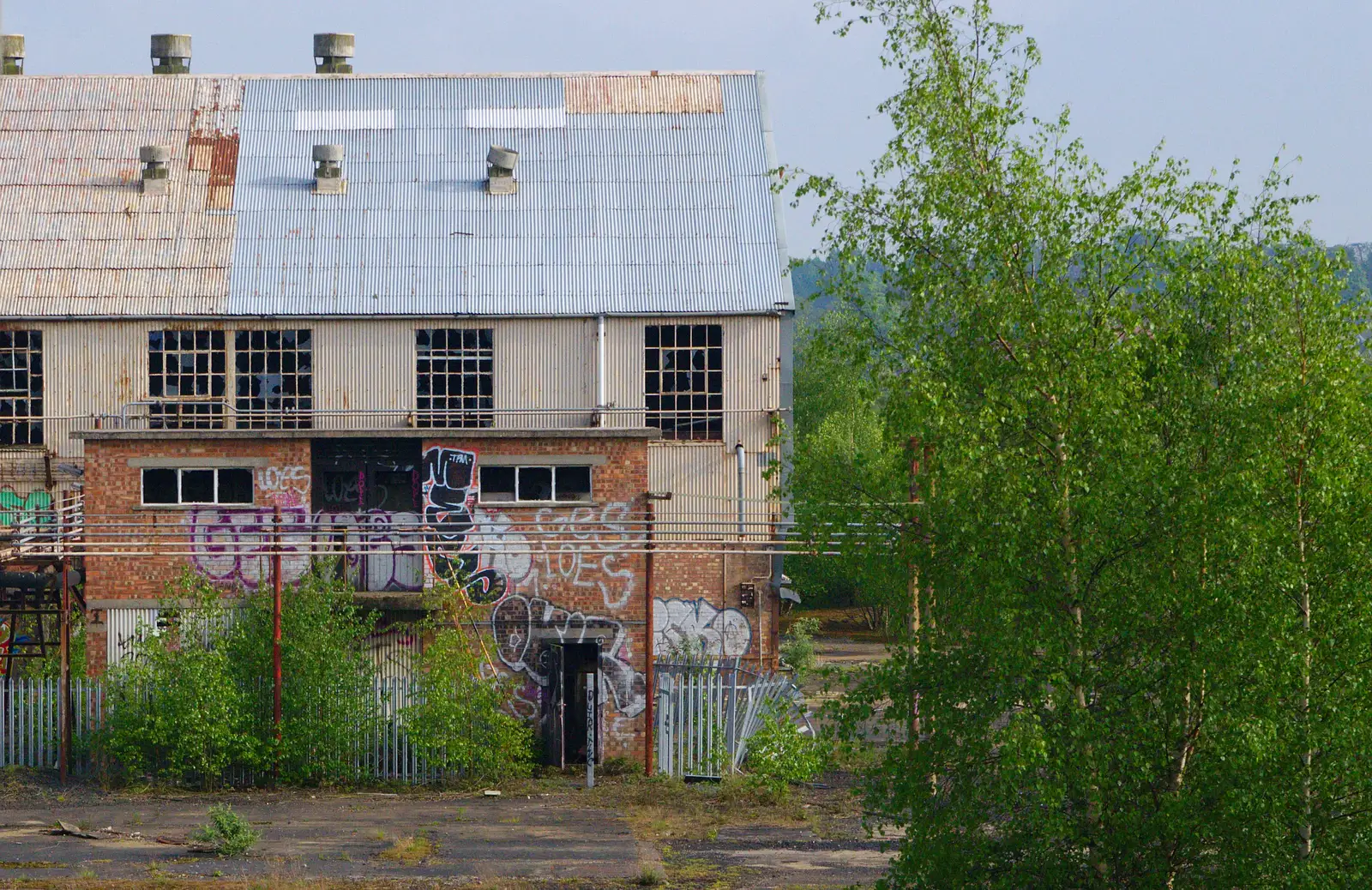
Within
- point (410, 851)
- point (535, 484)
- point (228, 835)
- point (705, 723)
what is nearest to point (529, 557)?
point (535, 484)

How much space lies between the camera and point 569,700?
2636 centimetres

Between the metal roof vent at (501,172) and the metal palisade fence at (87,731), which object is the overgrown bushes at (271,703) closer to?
the metal palisade fence at (87,731)

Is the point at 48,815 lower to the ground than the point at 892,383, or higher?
lower

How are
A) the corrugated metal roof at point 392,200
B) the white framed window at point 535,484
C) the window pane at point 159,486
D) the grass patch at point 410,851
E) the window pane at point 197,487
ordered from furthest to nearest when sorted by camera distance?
the corrugated metal roof at point 392,200 < the white framed window at point 535,484 < the window pane at point 197,487 < the window pane at point 159,486 < the grass patch at point 410,851

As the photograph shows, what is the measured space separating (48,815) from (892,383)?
46.2 feet

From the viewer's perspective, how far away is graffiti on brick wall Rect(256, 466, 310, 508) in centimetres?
2705

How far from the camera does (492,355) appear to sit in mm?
31562

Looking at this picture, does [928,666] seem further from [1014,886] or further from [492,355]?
[492,355]

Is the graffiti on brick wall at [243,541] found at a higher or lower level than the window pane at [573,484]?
lower

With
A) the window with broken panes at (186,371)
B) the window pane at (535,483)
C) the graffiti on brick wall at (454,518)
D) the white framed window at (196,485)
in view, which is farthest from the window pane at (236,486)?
the window pane at (535,483)

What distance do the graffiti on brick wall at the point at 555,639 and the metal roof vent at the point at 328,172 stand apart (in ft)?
39.5

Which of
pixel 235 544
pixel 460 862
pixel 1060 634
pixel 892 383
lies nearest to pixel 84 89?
pixel 235 544

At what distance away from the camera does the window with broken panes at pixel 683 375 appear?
31484mm

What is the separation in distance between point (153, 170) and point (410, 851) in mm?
19027
